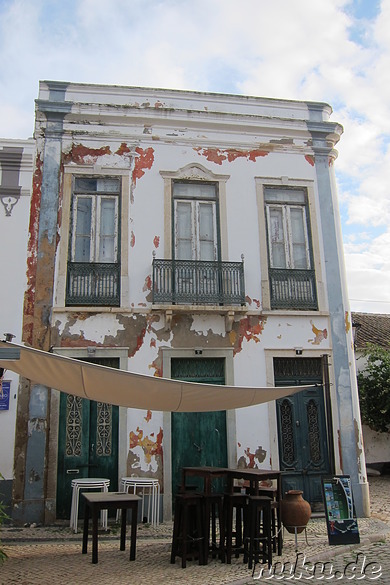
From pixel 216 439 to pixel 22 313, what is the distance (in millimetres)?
3582

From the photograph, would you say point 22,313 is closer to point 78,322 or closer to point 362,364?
point 78,322

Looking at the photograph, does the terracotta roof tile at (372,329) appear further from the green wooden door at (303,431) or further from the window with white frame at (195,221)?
the window with white frame at (195,221)

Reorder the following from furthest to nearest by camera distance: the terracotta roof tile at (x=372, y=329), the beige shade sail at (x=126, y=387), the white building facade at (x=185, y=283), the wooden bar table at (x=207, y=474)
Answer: the terracotta roof tile at (x=372, y=329)
the white building facade at (x=185, y=283)
the wooden bar table at (x=207, y=474)
the beige shade sail at (x=126, y=387)

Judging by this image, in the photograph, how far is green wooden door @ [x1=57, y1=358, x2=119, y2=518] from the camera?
787 cm

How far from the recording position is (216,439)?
8367 mm

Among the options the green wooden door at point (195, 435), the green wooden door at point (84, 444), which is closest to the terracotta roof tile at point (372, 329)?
the green wooden door at point (195, 435)

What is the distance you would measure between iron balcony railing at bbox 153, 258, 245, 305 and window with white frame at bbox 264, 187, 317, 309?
68 cm

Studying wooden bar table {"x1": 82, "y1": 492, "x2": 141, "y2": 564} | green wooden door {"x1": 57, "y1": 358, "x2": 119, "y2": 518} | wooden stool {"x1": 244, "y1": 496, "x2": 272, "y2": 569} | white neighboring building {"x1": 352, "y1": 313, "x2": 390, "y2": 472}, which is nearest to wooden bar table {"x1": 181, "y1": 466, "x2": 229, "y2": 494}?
wooden stool {"x1": 244, "y1": 496, "x2": 272, "y2": 569}

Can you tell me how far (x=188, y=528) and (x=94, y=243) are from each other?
4.81 m

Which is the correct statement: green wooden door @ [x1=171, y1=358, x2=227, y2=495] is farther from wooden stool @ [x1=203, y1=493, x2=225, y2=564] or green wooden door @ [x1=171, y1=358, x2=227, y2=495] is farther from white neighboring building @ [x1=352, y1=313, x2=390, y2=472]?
white neighboring building @ [x1=352, y1=313, x2=390, y2=472]

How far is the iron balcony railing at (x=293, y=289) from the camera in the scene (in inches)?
355

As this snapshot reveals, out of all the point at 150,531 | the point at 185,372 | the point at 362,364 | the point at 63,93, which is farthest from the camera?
the point at 362,364

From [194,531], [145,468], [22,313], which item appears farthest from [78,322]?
[194,531]

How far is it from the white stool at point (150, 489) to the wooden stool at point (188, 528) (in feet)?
6.62
